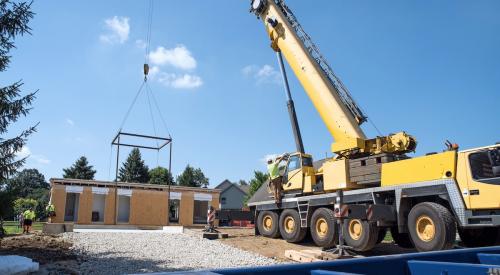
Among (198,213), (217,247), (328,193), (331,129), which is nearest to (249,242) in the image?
(217,247)

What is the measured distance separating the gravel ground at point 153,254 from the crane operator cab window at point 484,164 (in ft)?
17.6

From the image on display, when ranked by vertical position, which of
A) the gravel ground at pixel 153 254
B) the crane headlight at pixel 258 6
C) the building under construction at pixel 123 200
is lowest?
the gravel ground at pixel 153 254

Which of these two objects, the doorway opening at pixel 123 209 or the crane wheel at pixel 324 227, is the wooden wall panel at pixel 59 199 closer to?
the doorway opening at pixel 123 209

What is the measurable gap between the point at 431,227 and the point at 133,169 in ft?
194

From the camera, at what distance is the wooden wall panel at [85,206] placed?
96.0ft

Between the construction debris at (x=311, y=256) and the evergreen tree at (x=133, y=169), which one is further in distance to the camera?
the evergreen tree at (x=133, y=169)

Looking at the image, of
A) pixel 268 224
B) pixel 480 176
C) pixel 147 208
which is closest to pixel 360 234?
pixel 480 176

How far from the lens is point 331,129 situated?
13750mm

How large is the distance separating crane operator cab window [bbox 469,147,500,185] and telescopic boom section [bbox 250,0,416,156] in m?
2.42

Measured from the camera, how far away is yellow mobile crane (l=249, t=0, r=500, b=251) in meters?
9.53

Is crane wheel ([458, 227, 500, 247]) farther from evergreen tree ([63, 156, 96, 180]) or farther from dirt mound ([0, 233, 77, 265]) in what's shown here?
evergreen tree ([63, 156, 96, 180])

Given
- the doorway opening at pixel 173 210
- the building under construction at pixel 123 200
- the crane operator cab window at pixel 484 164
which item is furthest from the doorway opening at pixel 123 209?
the crane operator cab window at pixel 484 164

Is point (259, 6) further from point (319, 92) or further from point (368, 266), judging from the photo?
point (368, 266)

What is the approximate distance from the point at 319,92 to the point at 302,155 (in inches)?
97.1
